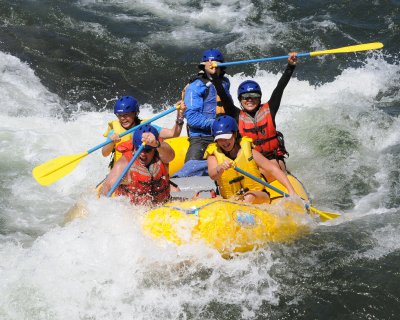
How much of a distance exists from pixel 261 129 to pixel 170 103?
163 inches

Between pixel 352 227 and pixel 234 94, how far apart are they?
4.58m

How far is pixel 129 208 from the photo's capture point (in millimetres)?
5785

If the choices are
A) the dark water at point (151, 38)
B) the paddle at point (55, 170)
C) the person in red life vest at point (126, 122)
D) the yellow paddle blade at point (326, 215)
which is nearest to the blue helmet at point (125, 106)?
the person in red life vest at point (126, 122)

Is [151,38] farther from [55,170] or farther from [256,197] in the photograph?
[256,197]

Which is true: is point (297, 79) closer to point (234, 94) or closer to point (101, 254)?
point (234, 94)

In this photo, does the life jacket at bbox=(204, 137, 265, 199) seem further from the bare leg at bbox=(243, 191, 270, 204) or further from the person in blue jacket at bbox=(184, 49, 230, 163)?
the person in blue jacket at bbox=(184, 49, 230, 163)

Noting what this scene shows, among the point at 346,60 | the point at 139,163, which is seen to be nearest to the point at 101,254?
the point at 139,163

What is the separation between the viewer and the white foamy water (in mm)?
5293

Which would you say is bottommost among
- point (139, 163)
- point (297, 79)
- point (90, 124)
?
point (90, 124)

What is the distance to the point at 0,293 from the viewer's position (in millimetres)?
5301

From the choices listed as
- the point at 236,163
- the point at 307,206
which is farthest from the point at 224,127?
the point at 307,206

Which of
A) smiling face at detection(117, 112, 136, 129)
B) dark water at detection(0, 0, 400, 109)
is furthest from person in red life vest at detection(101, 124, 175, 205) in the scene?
dark water at detection(0, 0, 400, 109)

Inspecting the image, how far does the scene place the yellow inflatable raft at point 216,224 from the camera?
5.50 metres

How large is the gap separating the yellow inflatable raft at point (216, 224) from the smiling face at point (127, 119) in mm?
1101
